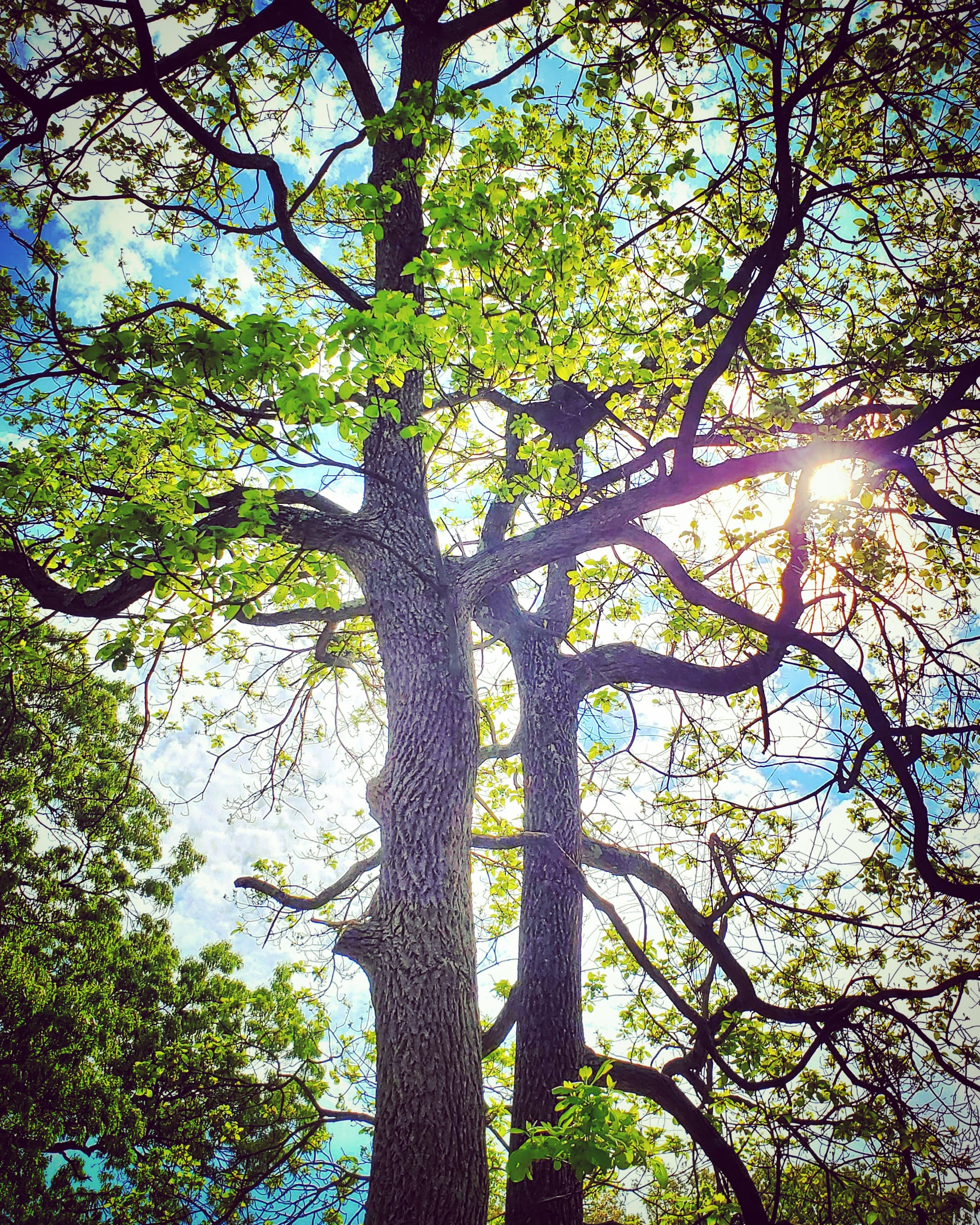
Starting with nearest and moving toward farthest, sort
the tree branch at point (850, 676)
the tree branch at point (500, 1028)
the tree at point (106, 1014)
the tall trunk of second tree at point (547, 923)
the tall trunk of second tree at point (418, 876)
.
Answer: the tall trunk of second tree at point (418, 876), the tall trunk of second tree at point (547, 923), the tree branch at point (850, 676), the tree branch at point (500, 1028), the tree at point (106, 1014)

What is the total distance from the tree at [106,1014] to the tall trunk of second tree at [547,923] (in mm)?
2160

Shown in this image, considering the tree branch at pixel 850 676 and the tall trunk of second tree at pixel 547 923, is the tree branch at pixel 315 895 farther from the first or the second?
the tree branch at pixel 850 676

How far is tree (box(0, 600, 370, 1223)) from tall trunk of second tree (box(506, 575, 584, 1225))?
216cm

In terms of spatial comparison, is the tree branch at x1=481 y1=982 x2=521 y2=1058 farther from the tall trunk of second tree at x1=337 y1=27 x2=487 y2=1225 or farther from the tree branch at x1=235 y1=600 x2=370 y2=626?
the tree branch at x1=235 y1=600 x2=370 y2=626

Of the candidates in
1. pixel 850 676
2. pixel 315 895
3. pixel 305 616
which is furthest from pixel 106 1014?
pixel 850 676

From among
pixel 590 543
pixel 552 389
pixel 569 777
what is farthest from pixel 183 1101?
pixel 552 389

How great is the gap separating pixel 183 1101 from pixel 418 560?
327 inches

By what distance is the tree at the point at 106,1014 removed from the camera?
624 cm

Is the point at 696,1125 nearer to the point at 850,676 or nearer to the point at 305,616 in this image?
the point at 850,676

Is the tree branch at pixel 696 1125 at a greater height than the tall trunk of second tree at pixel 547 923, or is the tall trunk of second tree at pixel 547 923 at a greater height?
the tall trunk of second tree at pixel 547 923

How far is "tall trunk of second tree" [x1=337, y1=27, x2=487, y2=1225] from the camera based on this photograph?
2211 millimetres

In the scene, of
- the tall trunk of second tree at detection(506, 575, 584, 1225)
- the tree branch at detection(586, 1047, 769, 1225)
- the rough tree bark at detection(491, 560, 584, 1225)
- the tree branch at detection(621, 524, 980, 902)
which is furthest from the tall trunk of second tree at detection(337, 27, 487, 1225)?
the tree branch at detection(586, 1047, 769, 1225)

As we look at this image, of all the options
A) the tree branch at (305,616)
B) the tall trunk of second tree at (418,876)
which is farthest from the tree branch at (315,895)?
the tree branch at (305,616)

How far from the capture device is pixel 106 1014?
9734 mm
